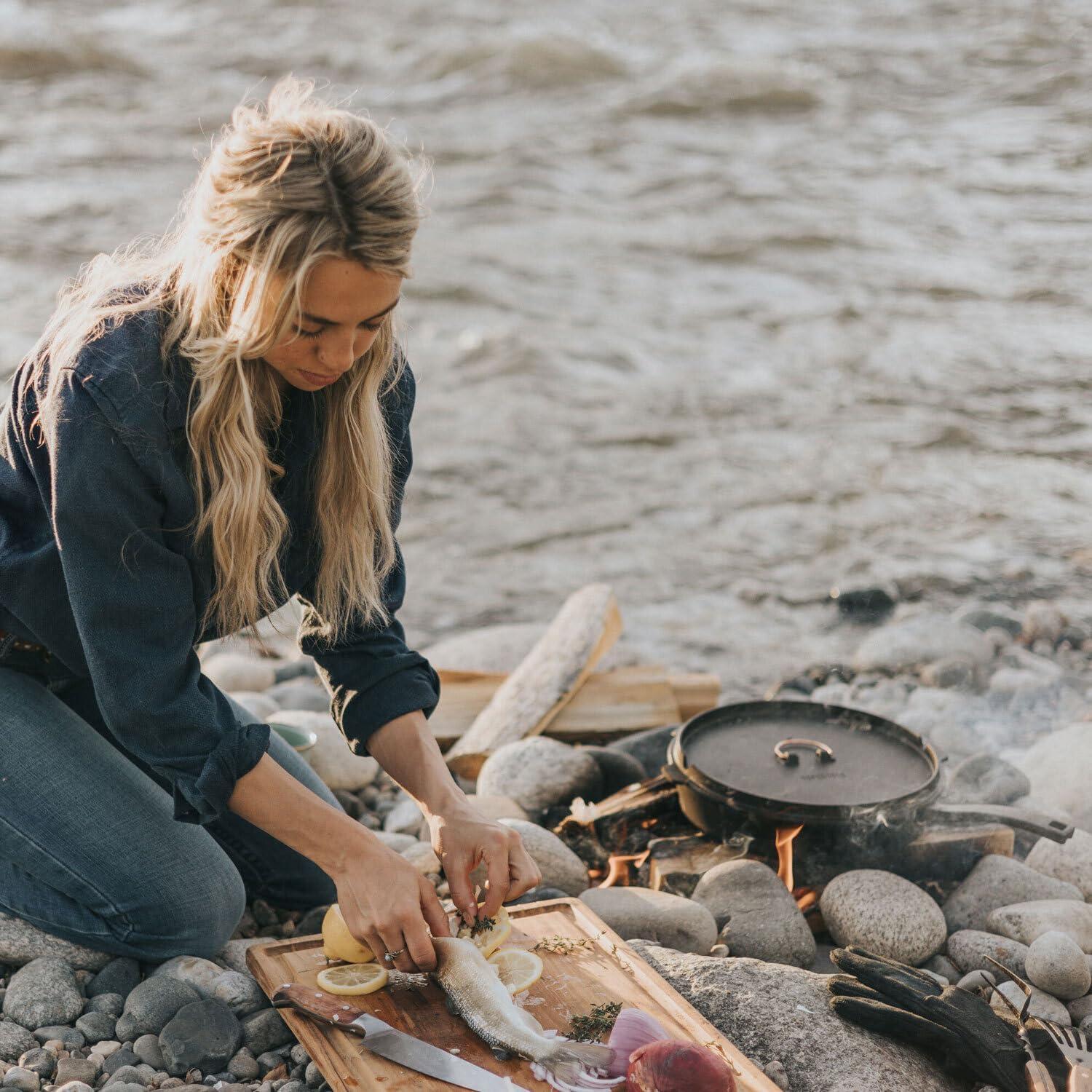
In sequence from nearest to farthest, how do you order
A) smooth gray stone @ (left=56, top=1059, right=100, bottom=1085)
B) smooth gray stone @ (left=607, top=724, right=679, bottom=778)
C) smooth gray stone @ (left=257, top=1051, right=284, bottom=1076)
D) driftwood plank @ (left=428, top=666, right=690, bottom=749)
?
smooth gray stone @ (left=56, top=1059, right=100, bottom=1085), smooth gray stone @ (left=257, top=1051, right=284, bottom=1076), smooth gray stone @ (left=607, top=724, right=679, bottom=778), driftwood plank @ (left=428, top=666, right=690, bottom=749)

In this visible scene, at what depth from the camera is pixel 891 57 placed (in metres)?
20.6

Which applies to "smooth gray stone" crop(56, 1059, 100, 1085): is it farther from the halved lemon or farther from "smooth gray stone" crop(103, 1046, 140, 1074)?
the halved lemon

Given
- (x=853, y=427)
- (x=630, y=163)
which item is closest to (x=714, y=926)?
(x=853, y=427)

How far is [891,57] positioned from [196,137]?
450 inches

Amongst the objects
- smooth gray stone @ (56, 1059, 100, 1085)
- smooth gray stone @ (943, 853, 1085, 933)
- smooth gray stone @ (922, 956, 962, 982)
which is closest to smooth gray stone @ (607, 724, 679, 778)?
smooth gray stone @ (943, 853, 1085, 933)

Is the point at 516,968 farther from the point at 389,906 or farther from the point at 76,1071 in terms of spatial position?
the point at 76,1071

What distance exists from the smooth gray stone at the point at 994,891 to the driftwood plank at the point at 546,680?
1.61 meters

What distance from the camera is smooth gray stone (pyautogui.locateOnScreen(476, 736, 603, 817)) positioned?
405cm

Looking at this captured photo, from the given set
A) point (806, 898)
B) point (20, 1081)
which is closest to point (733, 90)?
point (806, 898)

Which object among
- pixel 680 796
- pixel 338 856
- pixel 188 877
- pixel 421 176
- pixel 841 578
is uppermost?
pixel 421 176

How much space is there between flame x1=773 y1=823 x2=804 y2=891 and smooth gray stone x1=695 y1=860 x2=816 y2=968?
44 millimetres

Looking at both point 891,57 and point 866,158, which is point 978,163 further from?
point 891,57

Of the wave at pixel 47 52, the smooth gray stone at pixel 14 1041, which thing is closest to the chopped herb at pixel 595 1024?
the smooth gray stone at pixel 14 1041

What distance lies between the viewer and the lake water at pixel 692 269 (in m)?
7.22
